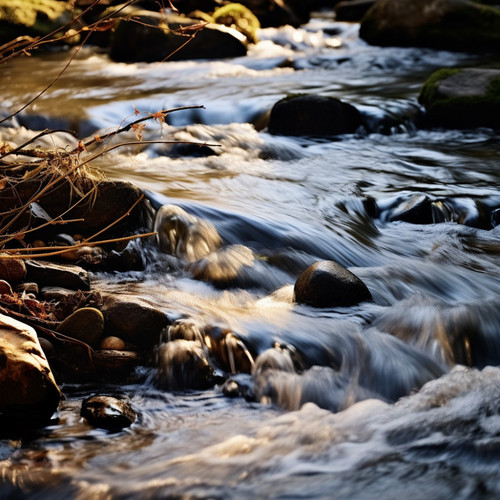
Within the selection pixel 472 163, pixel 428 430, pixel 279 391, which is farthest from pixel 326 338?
pixel 472 163

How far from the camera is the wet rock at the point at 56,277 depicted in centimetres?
355

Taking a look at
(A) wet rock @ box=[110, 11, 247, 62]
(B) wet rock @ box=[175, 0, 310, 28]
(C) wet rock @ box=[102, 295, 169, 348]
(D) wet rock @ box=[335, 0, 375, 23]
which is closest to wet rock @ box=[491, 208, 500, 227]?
(C) wet rock @ box=[102, 295, 169, 348]

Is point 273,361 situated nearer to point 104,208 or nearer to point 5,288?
point 5,288

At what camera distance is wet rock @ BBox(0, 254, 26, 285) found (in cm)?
346

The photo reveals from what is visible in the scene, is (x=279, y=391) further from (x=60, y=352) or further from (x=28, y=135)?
(x=28, y=135)

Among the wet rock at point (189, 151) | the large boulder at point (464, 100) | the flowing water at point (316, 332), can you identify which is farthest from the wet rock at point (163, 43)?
the wet rock at point (189, 151)

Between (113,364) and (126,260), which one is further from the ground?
(126,260)

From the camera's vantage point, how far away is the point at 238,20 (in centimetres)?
1345

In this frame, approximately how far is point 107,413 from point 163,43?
32.2ft

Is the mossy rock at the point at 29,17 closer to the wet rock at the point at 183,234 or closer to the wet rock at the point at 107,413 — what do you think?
the wet rock at the point at 183,234

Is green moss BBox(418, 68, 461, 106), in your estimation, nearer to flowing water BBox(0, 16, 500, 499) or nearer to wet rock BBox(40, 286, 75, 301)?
flowing water BBox(0, 16, 500, 499)

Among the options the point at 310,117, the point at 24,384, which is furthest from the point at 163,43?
the point at 24,384

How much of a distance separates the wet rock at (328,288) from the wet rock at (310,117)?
4041mm

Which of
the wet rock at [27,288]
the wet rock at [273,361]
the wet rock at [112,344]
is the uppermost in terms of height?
the wet rock at [27,288]
